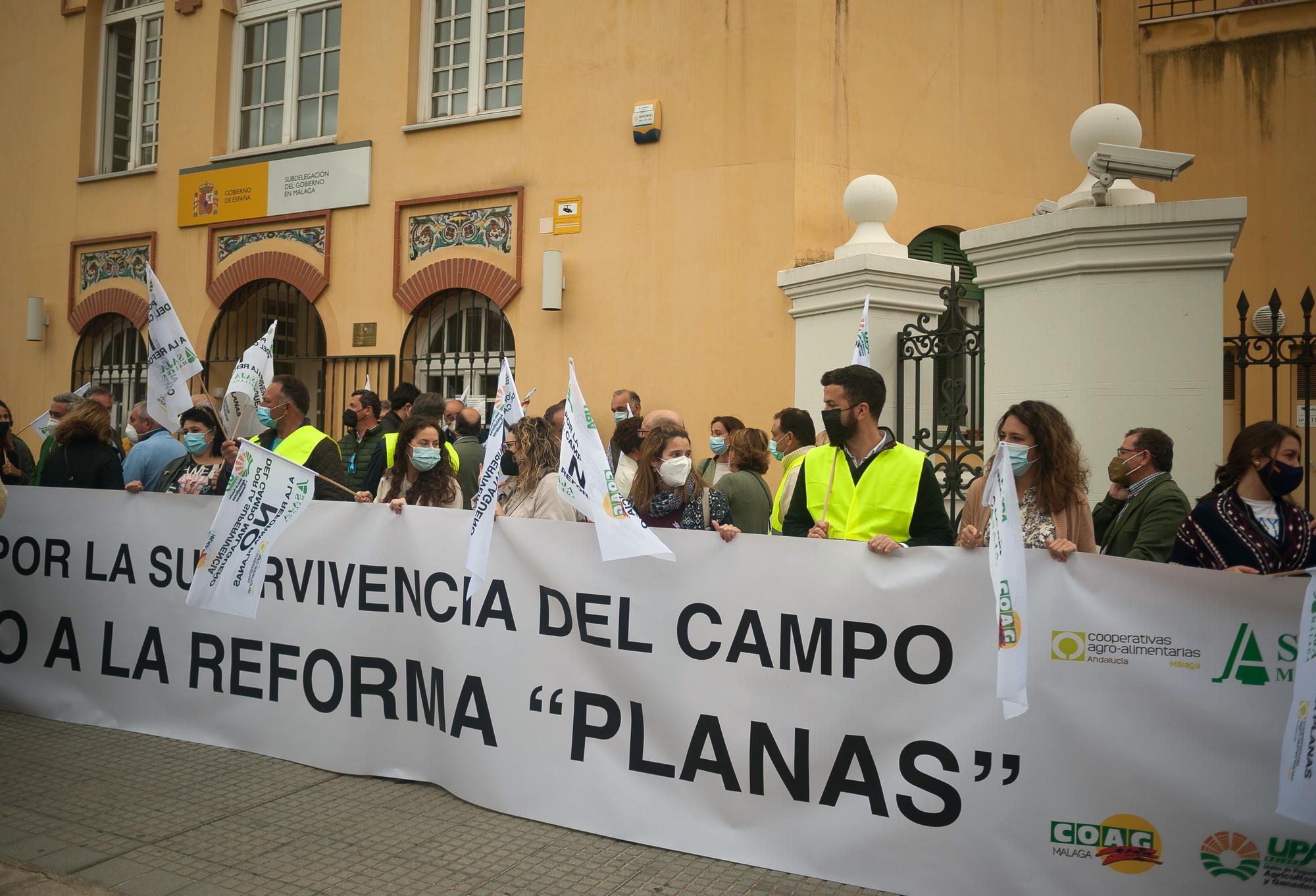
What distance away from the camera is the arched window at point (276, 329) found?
14203 millimetres

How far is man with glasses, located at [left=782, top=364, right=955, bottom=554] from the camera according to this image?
14.7ft

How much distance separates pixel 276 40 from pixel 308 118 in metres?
1.28

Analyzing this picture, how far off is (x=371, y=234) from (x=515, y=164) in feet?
6.86

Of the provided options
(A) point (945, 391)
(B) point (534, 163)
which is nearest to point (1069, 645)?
(A) point (945, 391)

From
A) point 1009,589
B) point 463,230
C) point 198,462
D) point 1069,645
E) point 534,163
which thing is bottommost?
point 1069,645

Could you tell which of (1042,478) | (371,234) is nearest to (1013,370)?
(1042,478)

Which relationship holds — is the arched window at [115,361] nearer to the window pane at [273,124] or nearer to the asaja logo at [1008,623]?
the window pane at [273,124]

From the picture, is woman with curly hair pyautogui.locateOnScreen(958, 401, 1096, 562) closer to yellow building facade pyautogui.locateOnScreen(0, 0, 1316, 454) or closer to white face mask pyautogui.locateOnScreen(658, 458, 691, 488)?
white face mask pyautogui.locateOnScreen(658, 458, 691, 488)

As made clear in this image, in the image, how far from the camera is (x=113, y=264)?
15.2 metres

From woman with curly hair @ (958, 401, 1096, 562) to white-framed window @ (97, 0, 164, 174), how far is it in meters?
14.0

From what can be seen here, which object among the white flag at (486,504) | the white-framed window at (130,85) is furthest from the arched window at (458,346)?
the white flag at (486,504)

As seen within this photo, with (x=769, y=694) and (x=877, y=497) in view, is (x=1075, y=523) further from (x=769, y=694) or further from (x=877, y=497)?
(x=769, y=694)

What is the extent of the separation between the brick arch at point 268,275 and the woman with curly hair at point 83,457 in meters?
6.08

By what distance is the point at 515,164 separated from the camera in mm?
12078
